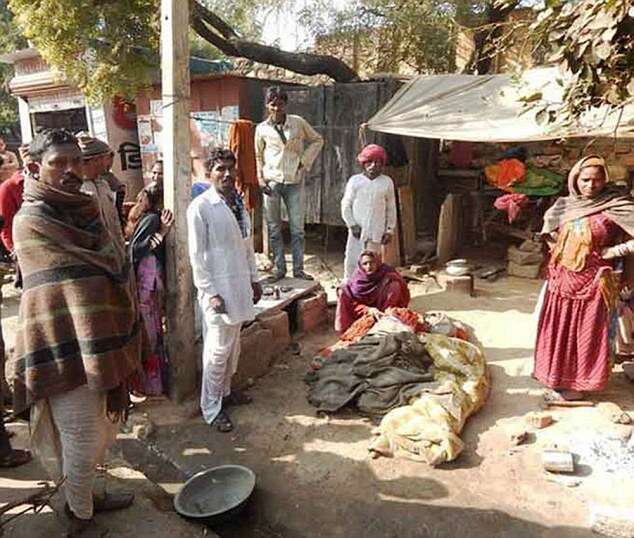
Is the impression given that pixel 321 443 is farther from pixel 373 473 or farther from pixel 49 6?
pixel 49 6

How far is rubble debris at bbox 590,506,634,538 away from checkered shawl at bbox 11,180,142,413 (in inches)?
98.1

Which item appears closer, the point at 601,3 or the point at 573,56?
the point at 601,3

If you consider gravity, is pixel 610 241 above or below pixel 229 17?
below

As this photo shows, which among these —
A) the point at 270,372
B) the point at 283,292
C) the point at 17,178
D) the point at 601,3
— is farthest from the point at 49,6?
the point at 601,3

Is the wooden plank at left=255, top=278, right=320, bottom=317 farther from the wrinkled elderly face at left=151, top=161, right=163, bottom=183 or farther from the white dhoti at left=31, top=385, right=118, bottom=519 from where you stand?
the white dhoti at left=31, top=385, right=118, bottom=519

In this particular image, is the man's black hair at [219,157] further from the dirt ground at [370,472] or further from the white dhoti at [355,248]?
the white dhoti at [355,248]

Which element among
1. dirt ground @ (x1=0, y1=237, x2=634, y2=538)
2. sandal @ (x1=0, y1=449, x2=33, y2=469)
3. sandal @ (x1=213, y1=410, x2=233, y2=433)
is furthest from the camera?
sandal @ (x1=213, y1=410, x2=233, y2=433)

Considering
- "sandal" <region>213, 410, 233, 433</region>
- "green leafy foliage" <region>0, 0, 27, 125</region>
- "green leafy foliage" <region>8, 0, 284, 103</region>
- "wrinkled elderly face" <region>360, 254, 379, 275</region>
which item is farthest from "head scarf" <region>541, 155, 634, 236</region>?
"green leafy foliage" <region>0, 0, 27, 125</region>

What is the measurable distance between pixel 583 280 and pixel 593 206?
0.53 m

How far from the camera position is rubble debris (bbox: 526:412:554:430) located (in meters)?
3.71

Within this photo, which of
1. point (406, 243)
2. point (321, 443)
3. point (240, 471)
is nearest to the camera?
point (240, 471)

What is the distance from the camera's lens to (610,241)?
376 cm

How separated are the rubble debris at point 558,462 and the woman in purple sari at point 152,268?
2664 millimetres

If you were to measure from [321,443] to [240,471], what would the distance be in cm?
Result: 72
